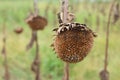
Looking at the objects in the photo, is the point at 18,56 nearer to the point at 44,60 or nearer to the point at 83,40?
the point at 44,60

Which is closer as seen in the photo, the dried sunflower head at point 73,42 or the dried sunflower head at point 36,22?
the dried sunflower head at point 73,42

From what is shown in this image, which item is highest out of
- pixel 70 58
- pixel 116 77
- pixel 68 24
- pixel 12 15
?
pixel 68 24

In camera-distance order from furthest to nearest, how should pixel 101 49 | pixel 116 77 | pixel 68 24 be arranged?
pixel 101 49 < pixel 116 77 < pixel 68 24

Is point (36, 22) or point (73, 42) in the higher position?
point (73, 42)

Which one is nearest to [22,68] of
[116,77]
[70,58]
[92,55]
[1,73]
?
[1,73]

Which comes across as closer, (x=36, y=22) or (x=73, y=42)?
(x=73, y=42)

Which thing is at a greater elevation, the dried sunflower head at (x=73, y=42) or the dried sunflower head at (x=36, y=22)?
the dried sunflower head at (x=73, y=42)

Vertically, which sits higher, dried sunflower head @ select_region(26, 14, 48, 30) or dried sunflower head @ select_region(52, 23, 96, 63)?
dried sunflower head @ select_region(52, 23, 96, 63)

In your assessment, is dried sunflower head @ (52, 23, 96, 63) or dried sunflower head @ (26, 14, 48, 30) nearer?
dried sunflower head @ (52, 23, 96, 63)
